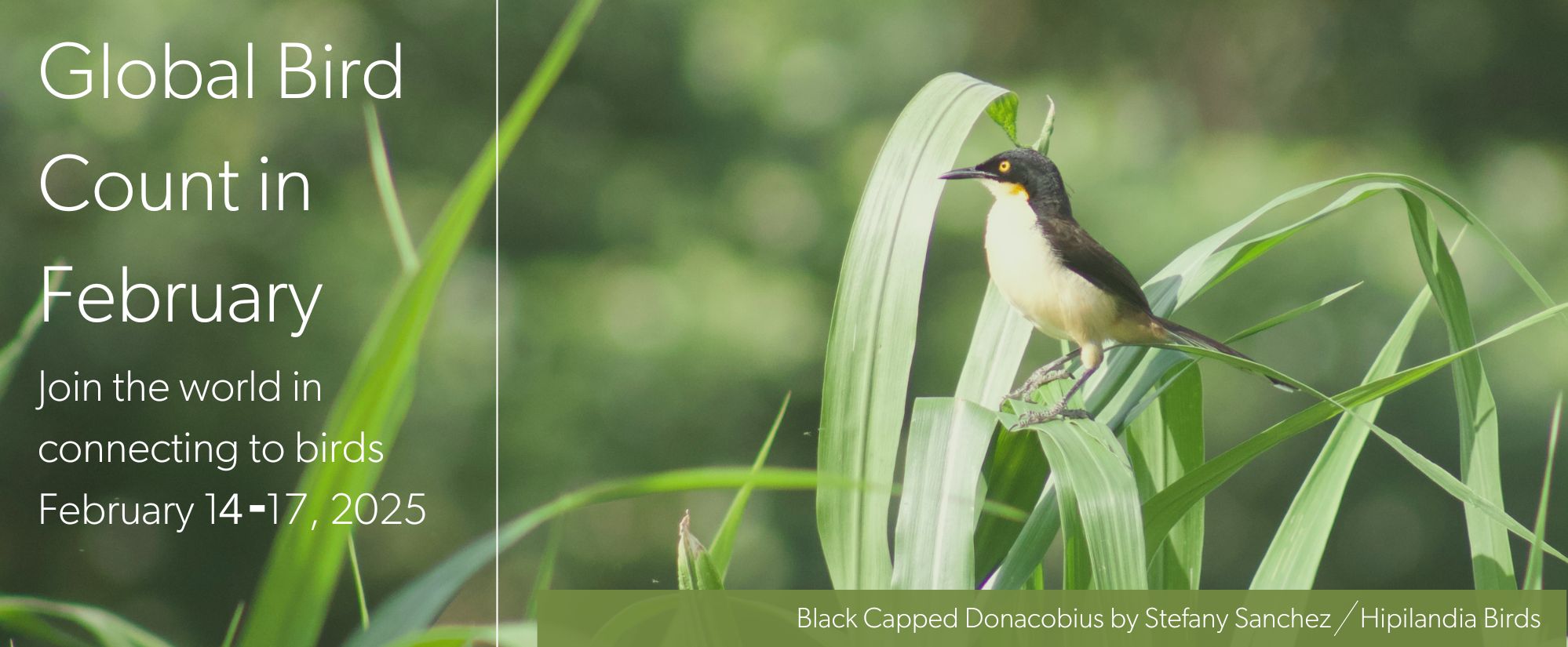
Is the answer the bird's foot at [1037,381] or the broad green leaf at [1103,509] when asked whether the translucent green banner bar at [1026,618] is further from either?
the bird's foot at [1037,381]

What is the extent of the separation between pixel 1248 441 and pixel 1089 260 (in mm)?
219

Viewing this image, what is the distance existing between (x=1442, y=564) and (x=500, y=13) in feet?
8.23

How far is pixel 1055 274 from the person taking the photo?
583 mm

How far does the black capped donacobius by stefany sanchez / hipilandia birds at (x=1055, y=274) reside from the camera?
533 millimetres

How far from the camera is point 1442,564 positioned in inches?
108

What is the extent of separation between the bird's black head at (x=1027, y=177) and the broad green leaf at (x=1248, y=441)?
20 centimetres

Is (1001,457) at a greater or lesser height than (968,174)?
lesser

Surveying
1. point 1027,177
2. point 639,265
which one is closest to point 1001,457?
point 1027,177

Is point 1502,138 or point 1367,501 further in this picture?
point 1502,138

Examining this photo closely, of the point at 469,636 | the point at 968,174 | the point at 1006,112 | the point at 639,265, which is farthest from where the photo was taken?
Result: the point at 639,265

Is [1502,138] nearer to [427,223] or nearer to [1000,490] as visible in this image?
[427,223]

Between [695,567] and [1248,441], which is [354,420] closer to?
[695,567]

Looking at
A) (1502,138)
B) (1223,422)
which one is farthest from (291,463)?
(1502,138)

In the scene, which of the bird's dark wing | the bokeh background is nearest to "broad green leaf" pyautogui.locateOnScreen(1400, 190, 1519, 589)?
the bird's dark wing
